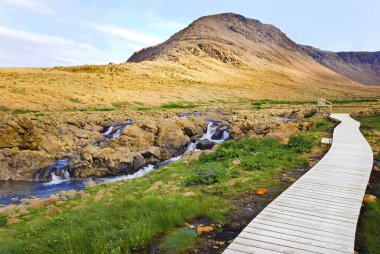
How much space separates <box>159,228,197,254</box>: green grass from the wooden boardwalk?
1.06m

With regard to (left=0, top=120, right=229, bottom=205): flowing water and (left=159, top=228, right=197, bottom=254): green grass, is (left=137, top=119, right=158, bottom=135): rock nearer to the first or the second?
(left=0, top=120, right=229, bottom=205): flowing water

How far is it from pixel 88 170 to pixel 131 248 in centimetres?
1247

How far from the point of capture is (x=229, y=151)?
53.1 feet

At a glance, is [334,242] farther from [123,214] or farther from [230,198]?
[123,214]

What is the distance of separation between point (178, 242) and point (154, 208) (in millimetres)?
2144

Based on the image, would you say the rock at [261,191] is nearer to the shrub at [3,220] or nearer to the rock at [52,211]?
the rock at [52,211]

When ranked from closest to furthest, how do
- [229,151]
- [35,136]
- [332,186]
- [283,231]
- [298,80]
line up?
[283,231]
[332,186]
[229,151]
[35,136]
[298,80]

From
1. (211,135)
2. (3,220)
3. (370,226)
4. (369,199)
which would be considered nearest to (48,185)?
(3,220)

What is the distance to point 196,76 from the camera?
93.8 meters

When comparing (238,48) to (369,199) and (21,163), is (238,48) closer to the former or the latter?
(21,163)

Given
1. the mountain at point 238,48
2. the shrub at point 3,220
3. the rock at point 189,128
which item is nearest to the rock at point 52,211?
the shrub at point 3,220

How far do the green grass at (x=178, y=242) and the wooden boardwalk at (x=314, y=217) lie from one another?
106 cm

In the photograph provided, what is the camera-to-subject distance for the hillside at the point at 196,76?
159ft

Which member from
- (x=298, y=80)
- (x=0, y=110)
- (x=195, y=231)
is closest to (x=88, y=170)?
(x=195, y=231)
